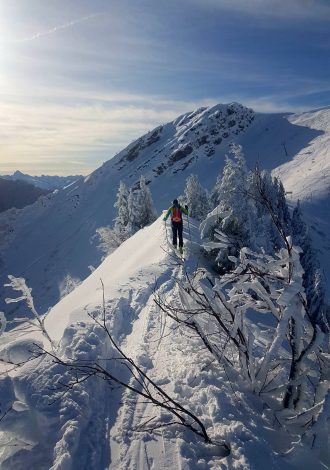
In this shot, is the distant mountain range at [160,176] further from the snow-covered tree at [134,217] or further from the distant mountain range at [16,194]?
the distant mountain range at [16,194]

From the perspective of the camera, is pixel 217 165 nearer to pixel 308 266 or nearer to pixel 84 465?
pixel 308 266

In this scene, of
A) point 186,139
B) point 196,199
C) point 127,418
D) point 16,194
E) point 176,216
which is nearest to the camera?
point 127,418

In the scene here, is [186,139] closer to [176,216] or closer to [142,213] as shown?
[142,213]

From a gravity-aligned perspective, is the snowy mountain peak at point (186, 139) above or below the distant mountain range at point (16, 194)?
above

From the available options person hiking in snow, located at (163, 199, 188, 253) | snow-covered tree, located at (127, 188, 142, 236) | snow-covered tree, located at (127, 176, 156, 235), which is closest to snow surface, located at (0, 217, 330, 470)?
person hiking in snow, located at (163, 199, 188, 253)

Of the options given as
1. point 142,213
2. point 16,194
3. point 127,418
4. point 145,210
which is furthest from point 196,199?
point 16,194

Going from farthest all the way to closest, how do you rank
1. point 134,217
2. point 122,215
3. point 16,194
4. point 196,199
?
point 16,194
point 122,215
point 196,199
point 134,217

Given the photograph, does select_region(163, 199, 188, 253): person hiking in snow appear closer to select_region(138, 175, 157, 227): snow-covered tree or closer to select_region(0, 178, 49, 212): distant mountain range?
select_region(138, 175, 157, 227): snow-covered tree

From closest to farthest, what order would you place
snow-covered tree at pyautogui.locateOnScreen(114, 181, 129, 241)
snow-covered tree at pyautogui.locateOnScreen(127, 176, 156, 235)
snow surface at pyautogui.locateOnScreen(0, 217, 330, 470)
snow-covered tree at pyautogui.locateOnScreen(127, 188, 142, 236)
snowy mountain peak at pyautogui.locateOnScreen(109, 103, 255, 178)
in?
snow surface at pyautogui.locateOnScreen(0, 217, 330, 470) < snow-covered tree at pyautogui.locateOnScreen(127, 188, 142, 236) < snow-covered tree at pyautogui.locateOnScreen(127, 176, 156, 235) < snow-covered tree at pyautogui.locateOnScreen(114, 181, 129, 241) < snowy mountain peak at pyautogui.locateOnScreen(109, 103, 255, 178)

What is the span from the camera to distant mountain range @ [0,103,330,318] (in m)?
63.6

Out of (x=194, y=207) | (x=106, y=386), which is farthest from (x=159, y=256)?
(x=194, y=207)

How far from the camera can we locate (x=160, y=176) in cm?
9069

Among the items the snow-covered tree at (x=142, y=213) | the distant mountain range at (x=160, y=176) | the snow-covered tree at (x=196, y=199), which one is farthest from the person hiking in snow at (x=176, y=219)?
the distant mountain range at (x=160, y=176)

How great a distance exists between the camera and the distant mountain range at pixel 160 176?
63625mm
